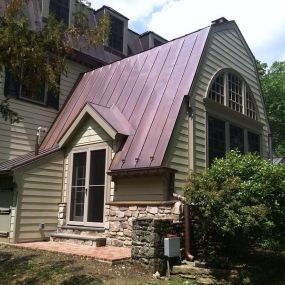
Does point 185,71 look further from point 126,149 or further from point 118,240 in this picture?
point 118,240

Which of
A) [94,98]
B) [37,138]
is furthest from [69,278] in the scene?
[94,98]

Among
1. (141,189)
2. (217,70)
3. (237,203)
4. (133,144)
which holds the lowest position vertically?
(237,203)

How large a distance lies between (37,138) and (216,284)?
8.40 meters

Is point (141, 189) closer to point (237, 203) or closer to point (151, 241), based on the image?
point (151, 241)

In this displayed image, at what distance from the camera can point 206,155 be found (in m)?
12.7

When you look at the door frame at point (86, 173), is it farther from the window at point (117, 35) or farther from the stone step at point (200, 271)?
the window at point (117, 35)

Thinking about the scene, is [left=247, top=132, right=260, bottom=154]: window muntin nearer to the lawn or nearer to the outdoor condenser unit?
the outdoor condenser unit

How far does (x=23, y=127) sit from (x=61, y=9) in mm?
6106

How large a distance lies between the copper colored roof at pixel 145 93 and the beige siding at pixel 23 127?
1.68 ft

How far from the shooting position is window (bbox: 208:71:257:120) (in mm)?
14086

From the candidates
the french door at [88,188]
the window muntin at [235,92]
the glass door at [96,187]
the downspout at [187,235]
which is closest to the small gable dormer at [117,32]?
the window muntin at [235,92]

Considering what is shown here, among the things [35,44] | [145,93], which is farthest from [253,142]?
[35,44]

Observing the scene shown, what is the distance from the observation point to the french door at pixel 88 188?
39.8 feet

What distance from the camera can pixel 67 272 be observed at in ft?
26.8
